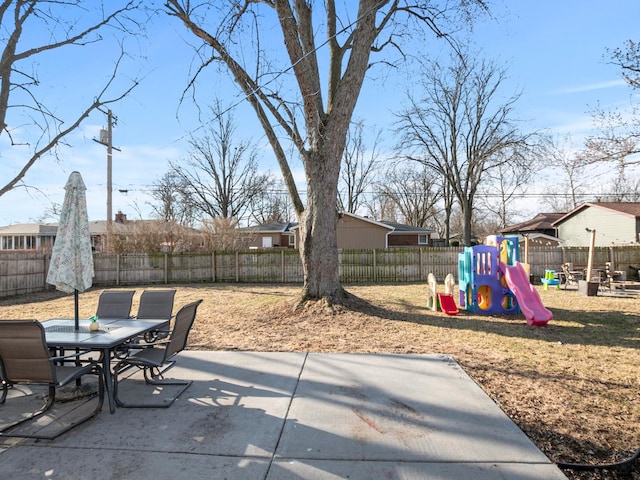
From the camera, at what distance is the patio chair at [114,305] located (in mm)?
5457

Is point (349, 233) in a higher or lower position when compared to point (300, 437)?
higher

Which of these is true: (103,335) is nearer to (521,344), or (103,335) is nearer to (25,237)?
(521,344)

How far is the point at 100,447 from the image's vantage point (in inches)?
114

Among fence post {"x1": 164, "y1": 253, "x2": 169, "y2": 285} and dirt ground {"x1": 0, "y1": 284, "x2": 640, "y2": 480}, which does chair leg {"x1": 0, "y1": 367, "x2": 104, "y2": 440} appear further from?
fence post {"x1": 164, "y1": 253, "x2": 169, "y2": 285}

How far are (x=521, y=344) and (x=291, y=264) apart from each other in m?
12.6

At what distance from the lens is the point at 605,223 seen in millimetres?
25469

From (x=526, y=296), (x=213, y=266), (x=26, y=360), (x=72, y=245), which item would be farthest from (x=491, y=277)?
(x=213, y=266)

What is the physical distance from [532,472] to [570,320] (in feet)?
22.7

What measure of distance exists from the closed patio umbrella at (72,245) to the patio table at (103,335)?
0.26 metres

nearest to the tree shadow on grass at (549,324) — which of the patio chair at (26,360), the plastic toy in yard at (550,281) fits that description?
the plastic toy in yard at (550,281)

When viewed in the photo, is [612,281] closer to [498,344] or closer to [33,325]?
[498,344]

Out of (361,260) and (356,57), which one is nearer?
(356,57)

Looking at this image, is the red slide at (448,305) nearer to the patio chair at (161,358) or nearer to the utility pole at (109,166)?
the patio chair at (161,358)

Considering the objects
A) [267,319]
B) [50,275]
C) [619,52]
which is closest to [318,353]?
[267,319]
